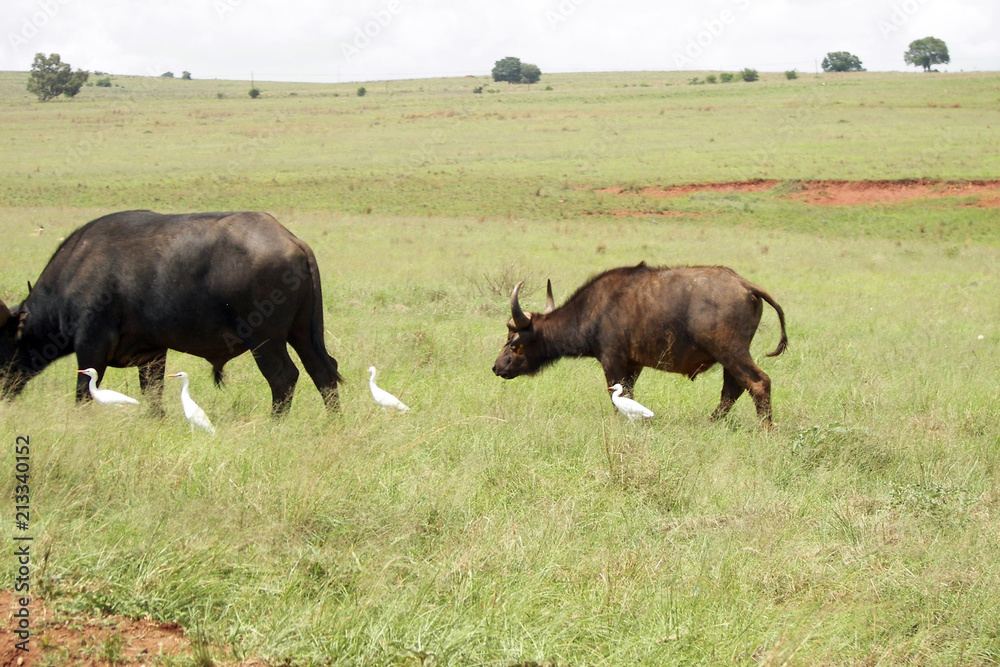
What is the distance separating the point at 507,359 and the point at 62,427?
→ 4636 mm

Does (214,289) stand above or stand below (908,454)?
above

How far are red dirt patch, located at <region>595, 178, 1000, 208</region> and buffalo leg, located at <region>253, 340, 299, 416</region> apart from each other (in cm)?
2727

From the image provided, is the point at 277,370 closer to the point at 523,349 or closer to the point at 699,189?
the point at 523,349

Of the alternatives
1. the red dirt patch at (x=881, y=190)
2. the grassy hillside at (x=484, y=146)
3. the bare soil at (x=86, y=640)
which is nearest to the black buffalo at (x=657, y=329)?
the bare soil at (x=86, y=640)

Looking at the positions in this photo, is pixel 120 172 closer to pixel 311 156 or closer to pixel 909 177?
pixel 311 156

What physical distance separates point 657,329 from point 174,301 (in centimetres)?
427

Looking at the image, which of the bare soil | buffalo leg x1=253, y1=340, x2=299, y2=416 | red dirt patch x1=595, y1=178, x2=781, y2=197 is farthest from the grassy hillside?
the bare soil

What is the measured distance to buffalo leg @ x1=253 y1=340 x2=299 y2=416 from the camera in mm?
8172

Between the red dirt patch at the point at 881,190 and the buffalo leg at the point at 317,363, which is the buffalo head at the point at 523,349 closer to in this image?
the buffalo leg at the point at 317,363

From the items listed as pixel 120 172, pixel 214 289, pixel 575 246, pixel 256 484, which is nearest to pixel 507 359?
pixel 214 289

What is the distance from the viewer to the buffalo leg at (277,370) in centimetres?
817

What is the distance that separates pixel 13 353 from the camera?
8500 millimetres

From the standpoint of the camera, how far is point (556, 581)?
181 inches

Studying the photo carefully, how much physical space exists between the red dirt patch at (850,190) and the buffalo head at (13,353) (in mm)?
27781
